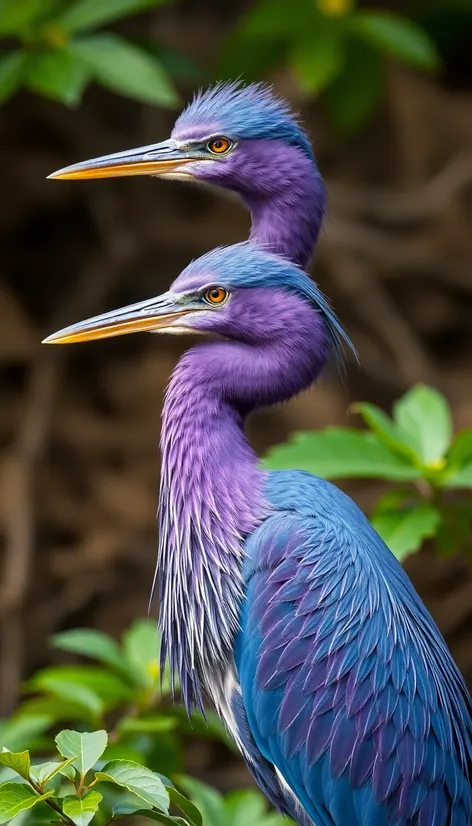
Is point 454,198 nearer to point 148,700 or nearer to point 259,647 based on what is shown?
point 148,700

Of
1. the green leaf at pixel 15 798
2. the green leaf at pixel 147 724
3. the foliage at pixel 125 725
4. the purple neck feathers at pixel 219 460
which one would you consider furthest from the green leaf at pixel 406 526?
the green leaf at pixel 15 798

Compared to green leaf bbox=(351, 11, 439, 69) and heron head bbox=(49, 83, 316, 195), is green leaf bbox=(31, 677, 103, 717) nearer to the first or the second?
heron head bbox=(49, 83, 316, 195)

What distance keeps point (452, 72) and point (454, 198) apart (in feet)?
1.81

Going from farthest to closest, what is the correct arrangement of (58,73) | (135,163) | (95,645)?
(58,73) → (95,645) → (135,163)

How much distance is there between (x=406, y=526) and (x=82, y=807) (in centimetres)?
83

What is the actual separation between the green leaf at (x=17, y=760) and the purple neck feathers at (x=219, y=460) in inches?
18.8

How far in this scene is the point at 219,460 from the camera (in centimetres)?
197

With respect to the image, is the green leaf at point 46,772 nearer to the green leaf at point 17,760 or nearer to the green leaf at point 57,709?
the green leaf at point 17,760

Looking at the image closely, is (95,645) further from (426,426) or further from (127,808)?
(127,808)

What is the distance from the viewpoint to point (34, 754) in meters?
4.20

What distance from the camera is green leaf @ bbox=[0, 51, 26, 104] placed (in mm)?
2863

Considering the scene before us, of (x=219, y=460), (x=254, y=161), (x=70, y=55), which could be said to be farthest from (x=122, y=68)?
(x=219, y=460)

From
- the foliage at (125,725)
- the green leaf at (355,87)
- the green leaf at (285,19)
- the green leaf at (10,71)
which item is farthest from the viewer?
the green leaf at (355,87)

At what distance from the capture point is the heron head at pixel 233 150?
2074mm
